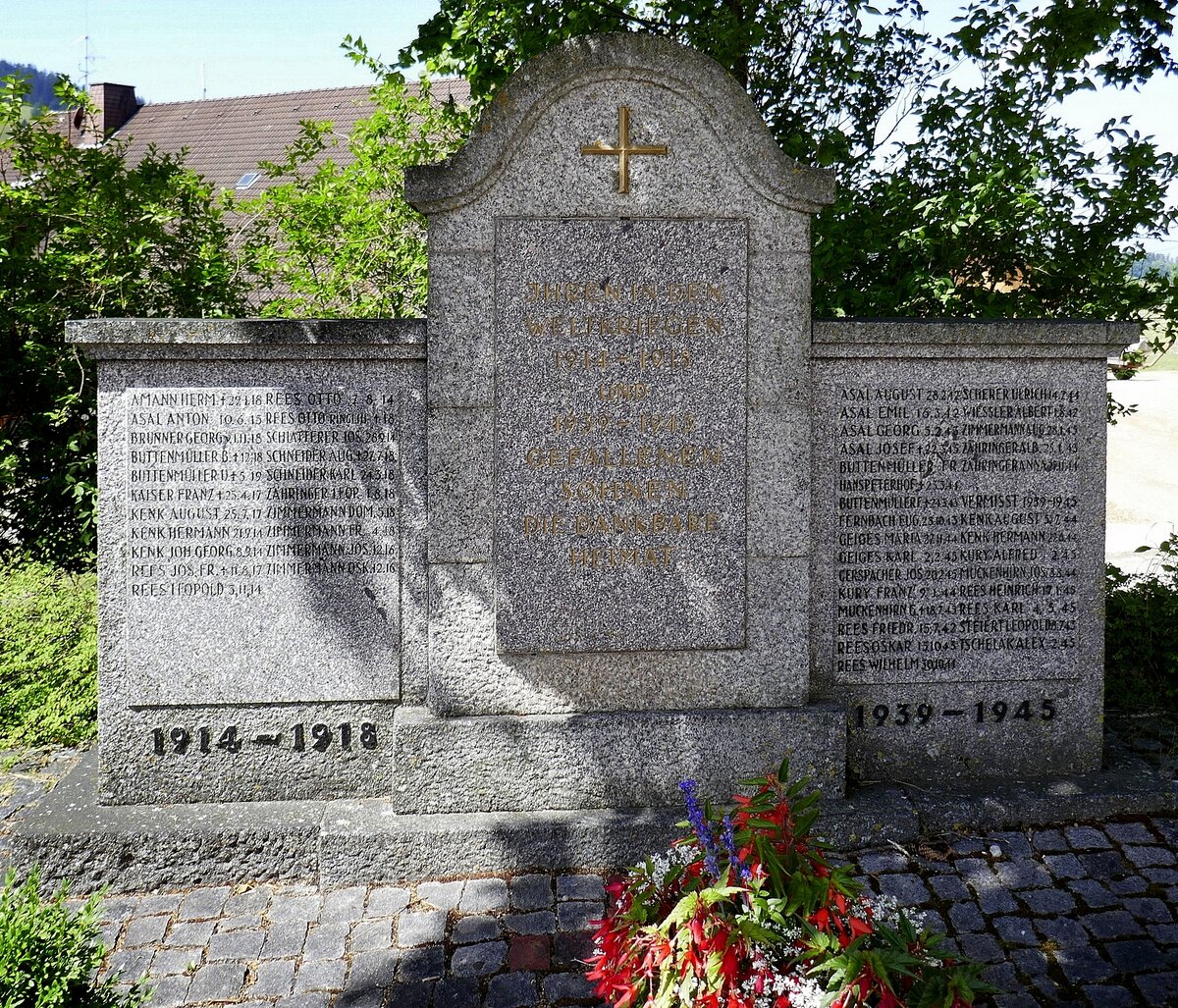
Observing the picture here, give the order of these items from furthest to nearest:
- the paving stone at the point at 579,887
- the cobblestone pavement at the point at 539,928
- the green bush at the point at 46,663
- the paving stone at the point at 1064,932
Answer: the green bush at the point at 46,663 → the paving stone at the point at 579,887 → the paving stone at the point at 1064,932 → the cobblestone pavement at the point at 539,928

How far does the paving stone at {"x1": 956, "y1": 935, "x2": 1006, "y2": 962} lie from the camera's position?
12.1 ft

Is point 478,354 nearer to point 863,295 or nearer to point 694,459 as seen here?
point 694,459

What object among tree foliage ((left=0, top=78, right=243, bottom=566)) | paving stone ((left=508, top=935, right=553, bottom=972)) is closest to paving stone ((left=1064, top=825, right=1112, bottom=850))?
paving stone ((left=508, top=935, right=553, bottom=972))

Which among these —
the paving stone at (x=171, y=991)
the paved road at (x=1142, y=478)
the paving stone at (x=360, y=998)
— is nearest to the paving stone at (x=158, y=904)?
the paving stone at (x=171, y=991)

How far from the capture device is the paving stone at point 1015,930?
12.4 feet

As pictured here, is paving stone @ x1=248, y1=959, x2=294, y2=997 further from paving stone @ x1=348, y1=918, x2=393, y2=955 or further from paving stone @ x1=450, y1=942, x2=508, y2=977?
paving stone @ x1=450, y1=942, x2=508, y2=977

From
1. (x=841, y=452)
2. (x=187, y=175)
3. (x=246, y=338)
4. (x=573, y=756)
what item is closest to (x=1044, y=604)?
(x=841, y=452)

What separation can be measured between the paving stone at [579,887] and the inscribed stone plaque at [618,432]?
3.04 feet

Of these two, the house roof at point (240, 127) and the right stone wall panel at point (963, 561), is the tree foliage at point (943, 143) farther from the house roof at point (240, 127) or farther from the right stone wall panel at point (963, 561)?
the house roof at point (240, 127)

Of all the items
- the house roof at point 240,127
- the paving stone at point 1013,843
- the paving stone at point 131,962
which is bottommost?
the paving stone at point 131,962

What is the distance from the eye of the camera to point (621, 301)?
450 centimetres

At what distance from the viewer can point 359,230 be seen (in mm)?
7871

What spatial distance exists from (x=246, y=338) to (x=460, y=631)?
153cm

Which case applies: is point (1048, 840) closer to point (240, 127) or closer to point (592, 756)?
point (592, 756)
